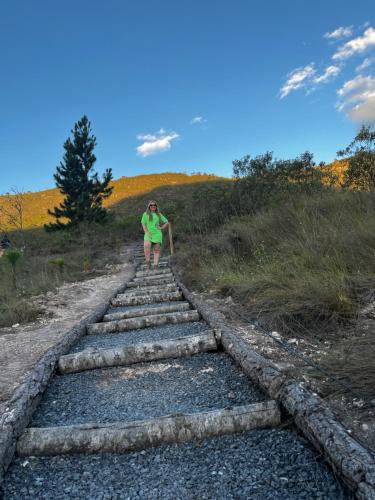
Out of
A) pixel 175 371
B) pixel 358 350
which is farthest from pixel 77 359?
pixel 358 350

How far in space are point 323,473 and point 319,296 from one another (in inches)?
71.4

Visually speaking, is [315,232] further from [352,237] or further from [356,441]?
[356,441]

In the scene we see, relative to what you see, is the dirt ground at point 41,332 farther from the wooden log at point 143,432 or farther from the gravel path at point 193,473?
the gravel path at point 193,473

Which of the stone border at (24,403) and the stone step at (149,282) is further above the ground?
the stone border at (24,403)

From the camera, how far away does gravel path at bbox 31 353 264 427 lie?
1.91 m

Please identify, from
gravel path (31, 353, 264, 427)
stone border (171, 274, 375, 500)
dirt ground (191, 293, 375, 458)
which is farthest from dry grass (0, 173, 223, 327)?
stone border (171, 274, 375, 500)

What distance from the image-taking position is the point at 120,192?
3941 cm

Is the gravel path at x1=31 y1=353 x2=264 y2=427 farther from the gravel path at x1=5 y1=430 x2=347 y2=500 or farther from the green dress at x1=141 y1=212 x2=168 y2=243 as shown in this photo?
the green dress at x1=141 y1=212 x2=168 y2=243

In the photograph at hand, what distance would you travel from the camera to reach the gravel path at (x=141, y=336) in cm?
314

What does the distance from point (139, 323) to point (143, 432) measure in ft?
6.89

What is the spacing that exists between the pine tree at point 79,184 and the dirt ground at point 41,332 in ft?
49.0

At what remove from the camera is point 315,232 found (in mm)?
4695

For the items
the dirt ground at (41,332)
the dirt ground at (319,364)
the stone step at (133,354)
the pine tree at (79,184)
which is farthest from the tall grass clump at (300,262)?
the pine tree at (79,184)

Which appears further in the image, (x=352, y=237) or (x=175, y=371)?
(x=352, y=237)
